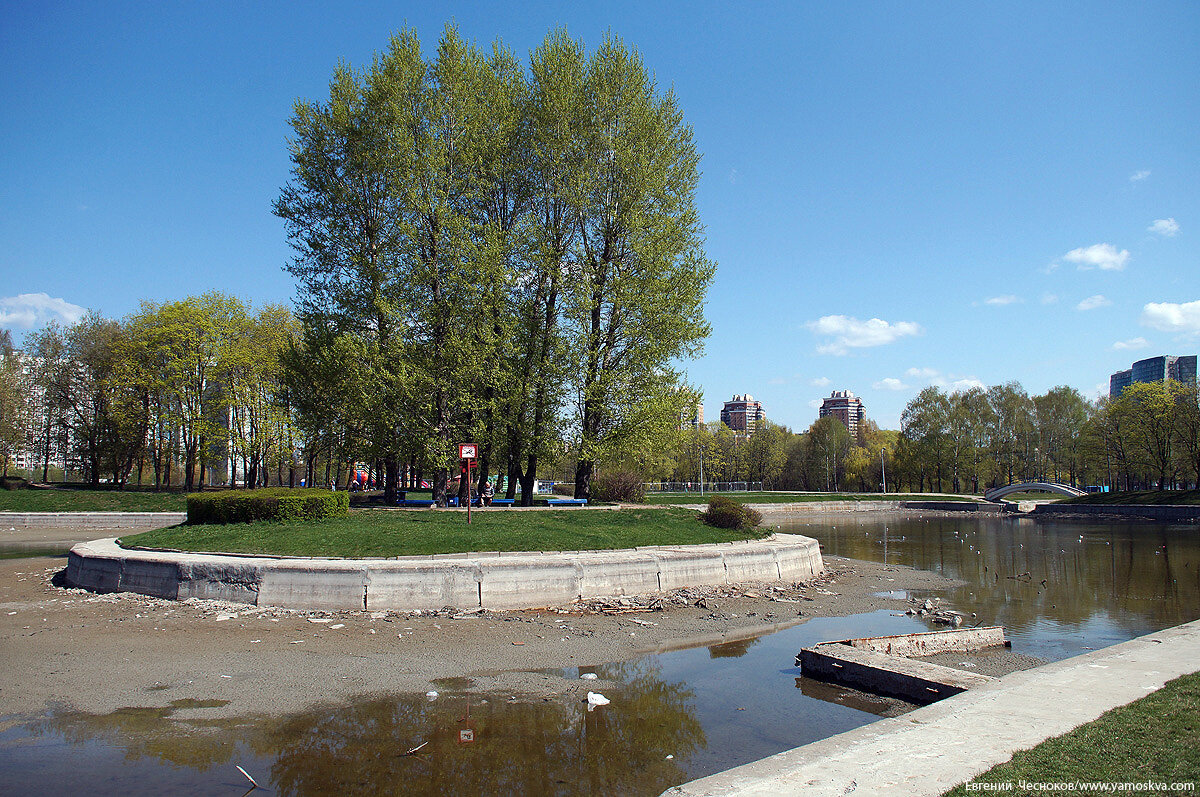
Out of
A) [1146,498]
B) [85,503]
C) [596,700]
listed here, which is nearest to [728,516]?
[596,700]

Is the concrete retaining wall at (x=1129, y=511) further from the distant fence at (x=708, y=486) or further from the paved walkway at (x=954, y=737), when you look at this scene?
the paved walkway at (x=954, y=737)

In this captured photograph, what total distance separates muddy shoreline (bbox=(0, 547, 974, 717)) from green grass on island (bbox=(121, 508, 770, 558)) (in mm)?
1936

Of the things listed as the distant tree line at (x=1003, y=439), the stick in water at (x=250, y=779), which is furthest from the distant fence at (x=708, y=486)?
the stick in water at (x=250, y=779)

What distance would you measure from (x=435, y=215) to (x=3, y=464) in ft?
173

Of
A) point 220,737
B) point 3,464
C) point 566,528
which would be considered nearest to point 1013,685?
point 220,737

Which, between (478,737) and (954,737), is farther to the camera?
(478,737)

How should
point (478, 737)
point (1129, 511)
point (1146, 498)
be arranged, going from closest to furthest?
point (478, 737)
point (1129, 511)
point (1146, 498)

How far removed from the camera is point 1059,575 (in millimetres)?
21281

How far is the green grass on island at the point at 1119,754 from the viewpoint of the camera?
4707 mm

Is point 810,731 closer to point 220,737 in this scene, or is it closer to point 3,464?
point 220,737

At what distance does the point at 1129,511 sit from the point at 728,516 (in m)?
57.5

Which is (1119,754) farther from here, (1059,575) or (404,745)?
(1059,575)

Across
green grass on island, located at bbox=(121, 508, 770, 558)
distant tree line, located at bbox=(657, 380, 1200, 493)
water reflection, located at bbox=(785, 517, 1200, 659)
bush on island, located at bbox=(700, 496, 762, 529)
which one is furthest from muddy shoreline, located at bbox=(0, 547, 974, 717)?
distant tree line, located at bbox=(657, 380, 1200, 493)

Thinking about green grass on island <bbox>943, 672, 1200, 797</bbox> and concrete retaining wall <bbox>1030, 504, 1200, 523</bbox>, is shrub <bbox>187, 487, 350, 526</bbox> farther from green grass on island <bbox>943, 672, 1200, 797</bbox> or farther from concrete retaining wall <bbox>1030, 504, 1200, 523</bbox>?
concrete retaining wall <bbox>1030, 504, 1200, 523</bbox>
